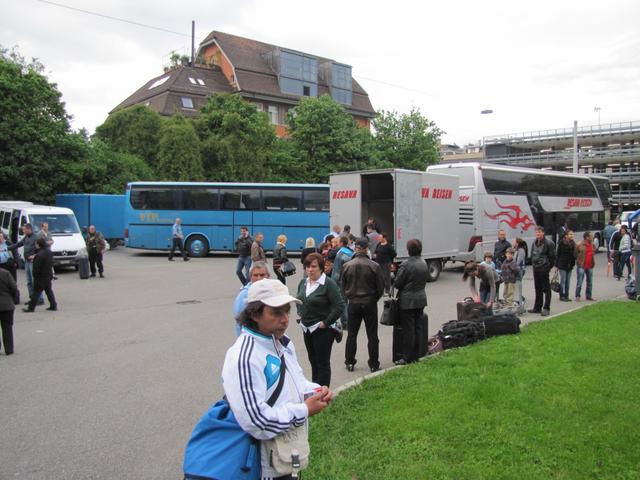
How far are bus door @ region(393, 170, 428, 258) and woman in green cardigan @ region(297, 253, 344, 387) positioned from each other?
9.96 metres

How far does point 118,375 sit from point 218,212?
63.9 feet

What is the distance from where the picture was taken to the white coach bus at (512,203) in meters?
21.3

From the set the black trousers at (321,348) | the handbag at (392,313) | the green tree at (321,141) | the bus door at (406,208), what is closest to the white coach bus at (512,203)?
the bus door at (406,208)

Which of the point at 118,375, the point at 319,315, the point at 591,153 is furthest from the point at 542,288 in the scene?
the point at 591,153

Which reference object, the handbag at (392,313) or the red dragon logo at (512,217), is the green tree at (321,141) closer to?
the red dragon logo at (512,217)

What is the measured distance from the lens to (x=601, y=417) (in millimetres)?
5168

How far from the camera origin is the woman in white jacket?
7.97 ft

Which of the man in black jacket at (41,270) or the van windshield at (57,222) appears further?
the van windshield at (57,222)

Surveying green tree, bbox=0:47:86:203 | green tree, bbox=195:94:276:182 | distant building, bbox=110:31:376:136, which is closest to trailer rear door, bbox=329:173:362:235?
green tree, bbox=0:47:86:203

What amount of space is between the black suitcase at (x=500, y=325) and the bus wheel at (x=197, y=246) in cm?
1915

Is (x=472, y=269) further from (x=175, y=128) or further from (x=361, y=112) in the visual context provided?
(x=361, y=112)

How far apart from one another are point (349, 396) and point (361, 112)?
185ft

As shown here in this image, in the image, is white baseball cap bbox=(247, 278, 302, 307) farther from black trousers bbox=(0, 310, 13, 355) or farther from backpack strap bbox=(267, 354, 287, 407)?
black trousers bbox=(0, 310, 13, 355)

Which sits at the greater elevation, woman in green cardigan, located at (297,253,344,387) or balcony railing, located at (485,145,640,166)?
balcony railing, located at (485,145,640,166)
